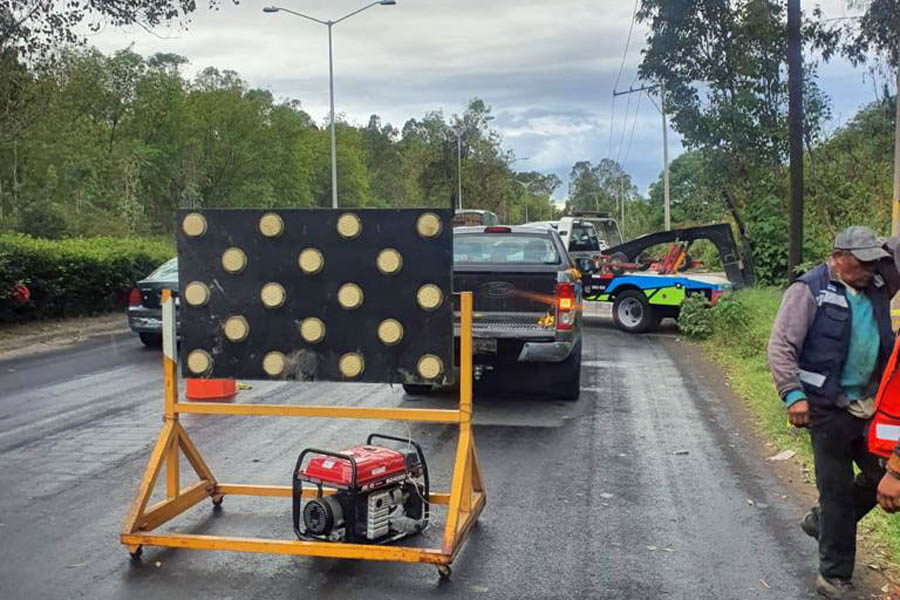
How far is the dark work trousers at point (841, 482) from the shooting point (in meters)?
4.19

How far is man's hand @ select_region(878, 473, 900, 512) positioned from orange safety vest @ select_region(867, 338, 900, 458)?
0.38 feet

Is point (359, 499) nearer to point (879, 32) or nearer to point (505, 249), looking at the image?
point (505, 249)

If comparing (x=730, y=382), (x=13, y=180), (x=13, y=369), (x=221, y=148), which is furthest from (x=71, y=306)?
(x=221, y=148)

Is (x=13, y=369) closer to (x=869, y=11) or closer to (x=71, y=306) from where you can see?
(x=71, y=306)

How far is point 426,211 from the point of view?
472 centimetres

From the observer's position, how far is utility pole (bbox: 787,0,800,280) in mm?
13141

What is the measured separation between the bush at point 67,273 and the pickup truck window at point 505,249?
31.3 ft

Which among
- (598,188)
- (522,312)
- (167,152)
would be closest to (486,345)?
(522,312)

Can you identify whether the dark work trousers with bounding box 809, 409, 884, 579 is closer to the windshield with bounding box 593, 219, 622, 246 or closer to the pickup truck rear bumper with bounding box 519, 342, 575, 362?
the pickup truck rear bumper with bounding box 519, 342, 575, 362

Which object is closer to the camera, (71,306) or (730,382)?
(730,382)

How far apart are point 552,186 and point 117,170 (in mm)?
106443

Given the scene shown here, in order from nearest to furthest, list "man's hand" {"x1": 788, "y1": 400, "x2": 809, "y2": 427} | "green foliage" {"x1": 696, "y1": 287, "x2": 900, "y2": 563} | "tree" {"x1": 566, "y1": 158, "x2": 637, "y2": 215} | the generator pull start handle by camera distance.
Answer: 1. "man's hand" {"x1": 788, "y1": 400, "x2": 809, "y2": 427}
2. the generator pull start handle
3. "green foliage" {"x1": 696, "y1": 287, "x2": 900, "y2": 563}
4. "tree" {"x1": 566, "y1": 158, "x2": 637, "y2": 215}

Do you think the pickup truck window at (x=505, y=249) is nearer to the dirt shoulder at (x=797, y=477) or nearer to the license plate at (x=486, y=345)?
the license plate at (x=486, y=345)

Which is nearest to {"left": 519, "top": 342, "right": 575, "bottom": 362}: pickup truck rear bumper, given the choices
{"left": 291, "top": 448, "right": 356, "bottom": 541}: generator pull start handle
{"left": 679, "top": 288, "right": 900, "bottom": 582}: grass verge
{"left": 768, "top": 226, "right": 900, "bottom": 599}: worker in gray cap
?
{"left": 679, "top": 288, "right": 900, "bottom": 582}: grass verge
